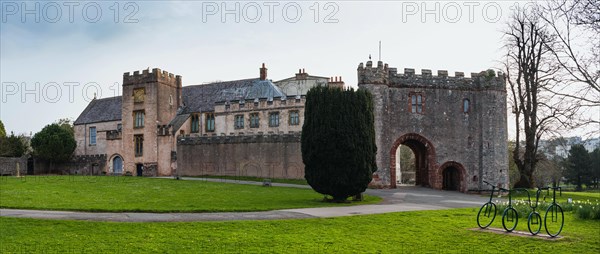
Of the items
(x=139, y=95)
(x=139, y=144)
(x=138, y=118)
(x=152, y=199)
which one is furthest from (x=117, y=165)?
(x=152, y=199)

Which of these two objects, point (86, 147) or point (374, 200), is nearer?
point (374, 200)

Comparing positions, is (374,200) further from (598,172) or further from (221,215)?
(598,172)

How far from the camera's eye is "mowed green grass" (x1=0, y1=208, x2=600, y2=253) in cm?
1193

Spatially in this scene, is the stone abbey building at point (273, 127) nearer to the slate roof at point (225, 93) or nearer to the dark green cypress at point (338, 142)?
the slate roof at point (225, 93)

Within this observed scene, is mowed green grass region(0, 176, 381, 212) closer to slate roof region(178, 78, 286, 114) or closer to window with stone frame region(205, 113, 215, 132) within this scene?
window with stone frame region(205, 113, 215, 132)

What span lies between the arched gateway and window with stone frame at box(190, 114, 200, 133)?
20936 millimetres

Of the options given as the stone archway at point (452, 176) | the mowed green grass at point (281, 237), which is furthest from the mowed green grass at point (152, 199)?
the stone archway at point (452, 176)

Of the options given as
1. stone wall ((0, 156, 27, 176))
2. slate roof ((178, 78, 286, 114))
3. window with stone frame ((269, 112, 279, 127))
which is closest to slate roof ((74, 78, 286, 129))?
slate roof ((178, 78, 286, 114))

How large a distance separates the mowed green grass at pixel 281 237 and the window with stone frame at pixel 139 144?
32.6 m

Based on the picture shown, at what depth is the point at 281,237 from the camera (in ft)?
43.5

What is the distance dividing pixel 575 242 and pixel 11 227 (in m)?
14.5

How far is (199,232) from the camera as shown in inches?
545

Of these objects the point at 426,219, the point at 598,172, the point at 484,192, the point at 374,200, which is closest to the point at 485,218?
the point at 426,219

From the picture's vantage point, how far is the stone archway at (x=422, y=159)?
115 ft
